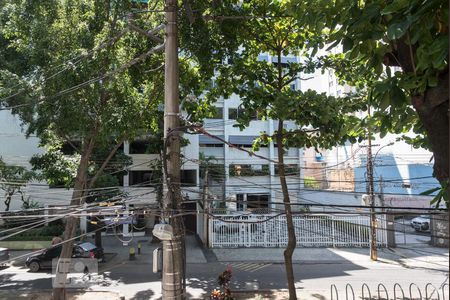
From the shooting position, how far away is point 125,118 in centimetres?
1265

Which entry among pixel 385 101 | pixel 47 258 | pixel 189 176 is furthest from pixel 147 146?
pixel 385 101

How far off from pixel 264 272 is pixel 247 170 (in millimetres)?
15941

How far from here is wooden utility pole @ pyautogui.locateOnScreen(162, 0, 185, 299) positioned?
7207 mm

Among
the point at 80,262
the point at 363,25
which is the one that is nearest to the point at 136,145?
the point at 80,262

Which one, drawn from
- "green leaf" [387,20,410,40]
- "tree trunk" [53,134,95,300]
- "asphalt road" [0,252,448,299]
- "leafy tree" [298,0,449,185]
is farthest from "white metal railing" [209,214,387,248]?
"green leaf" [387,20,410,40]

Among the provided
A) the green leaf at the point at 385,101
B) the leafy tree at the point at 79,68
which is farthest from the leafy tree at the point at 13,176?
the green leaf at the point at 385,101

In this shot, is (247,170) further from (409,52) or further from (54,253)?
(409,52)

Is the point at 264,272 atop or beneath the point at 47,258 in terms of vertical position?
beneath

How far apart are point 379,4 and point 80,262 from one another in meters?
19.1

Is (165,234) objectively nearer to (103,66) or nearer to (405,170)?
(103,66)

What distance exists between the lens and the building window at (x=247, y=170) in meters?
33.8

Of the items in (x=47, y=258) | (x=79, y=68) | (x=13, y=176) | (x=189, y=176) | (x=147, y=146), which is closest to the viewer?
(x=79, y=68)

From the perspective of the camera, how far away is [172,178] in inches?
300

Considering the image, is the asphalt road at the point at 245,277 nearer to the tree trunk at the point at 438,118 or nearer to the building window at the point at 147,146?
the building window at the point at 147,146
